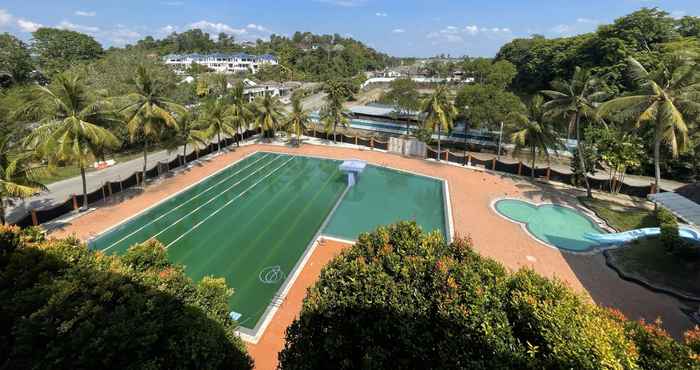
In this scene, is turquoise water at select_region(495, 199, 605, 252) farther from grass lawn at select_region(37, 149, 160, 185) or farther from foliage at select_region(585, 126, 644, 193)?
grass lawn at select_region(37, 149, 160, 185)

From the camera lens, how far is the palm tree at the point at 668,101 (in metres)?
12.6

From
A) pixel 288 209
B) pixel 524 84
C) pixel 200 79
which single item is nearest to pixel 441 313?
pixel 288 209

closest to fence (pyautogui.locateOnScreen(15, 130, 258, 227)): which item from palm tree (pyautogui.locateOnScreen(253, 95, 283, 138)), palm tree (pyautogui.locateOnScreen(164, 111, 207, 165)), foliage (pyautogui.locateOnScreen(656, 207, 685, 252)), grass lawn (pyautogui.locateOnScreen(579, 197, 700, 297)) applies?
palm tree (pyautogui.locateOnScreen(164, 111, 207, 165))

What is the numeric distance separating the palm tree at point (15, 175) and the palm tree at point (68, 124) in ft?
4.40

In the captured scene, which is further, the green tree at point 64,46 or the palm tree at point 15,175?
the green tree at point 64,46

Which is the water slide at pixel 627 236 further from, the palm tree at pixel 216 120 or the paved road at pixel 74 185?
the paved road at pixel 74 185

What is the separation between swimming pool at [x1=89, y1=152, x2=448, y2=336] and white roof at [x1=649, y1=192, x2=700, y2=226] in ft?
24.2

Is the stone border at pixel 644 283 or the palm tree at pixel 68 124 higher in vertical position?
the palm tree at pixel 68 124

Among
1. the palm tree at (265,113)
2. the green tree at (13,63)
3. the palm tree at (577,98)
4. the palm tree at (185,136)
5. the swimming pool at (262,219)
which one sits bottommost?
the swimming pool at (262,219)

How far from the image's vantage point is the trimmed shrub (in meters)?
4.18

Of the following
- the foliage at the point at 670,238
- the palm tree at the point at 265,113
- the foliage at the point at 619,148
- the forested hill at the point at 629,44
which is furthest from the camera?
the forested hill at the point at 629,44

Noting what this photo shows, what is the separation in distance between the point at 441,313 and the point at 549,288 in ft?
5.65

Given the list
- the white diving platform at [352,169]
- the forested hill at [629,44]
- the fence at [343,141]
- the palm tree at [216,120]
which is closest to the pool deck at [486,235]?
the fence at [343,141]

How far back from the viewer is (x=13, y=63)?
35.8 m
